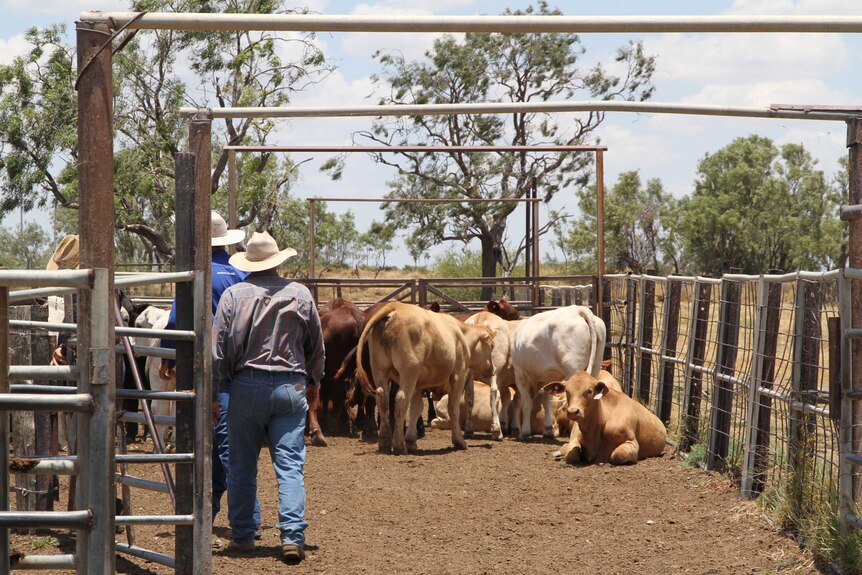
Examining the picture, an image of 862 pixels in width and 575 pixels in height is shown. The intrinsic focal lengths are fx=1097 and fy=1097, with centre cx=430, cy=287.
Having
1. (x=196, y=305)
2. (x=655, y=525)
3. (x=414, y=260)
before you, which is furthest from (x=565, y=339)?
(x=414, y=260)

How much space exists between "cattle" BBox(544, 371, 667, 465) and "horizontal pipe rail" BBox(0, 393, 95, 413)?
7164 millimetres

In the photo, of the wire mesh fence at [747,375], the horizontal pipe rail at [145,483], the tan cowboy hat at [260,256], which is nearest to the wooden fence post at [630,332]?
the wire mesh fence at [747,375]

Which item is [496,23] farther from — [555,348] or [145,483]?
[555,348]

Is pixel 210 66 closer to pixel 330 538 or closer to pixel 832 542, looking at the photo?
pixel 330 538

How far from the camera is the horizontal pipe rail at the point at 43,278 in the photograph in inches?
137

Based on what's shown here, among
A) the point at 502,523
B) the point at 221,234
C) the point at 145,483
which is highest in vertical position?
the point at 221,234

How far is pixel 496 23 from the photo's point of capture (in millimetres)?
4824

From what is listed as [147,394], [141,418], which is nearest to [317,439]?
[141,418]

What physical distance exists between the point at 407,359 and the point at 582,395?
6.32ft

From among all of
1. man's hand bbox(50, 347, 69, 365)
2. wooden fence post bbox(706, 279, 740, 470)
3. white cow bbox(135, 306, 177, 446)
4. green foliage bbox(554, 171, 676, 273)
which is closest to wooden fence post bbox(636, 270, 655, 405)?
wooden fence post bbox(706, 279, 740, 470)

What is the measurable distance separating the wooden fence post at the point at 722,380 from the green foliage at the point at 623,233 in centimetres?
3345

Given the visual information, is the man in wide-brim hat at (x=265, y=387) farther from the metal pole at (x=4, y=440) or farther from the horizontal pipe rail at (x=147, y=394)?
the metal pole at (x=4, y=440)

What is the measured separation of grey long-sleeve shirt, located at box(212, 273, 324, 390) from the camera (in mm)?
6824

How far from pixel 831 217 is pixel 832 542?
43.9m
